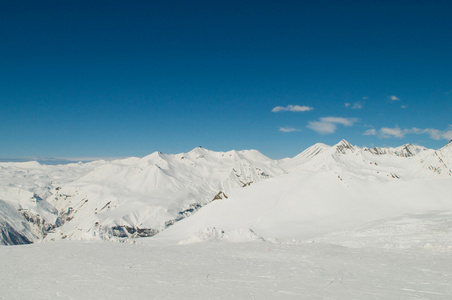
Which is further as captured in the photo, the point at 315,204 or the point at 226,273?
the point at 315,204

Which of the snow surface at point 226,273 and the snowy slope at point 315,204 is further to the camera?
the snowy slope at point 315,204

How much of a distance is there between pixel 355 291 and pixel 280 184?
7806cm

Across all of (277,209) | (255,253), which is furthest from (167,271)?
(277,209)

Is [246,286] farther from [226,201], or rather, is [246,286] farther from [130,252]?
[226,201]

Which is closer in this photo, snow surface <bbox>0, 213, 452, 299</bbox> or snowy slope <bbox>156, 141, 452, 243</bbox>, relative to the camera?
snow surface <bbox>0, 213, 452, 299</bbox>

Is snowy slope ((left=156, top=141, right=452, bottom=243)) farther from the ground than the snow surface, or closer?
farther from the ground

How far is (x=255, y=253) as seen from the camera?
70.0ft

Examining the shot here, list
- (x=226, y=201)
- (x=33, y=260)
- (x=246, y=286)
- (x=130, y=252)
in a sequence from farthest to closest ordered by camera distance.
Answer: (x=226, y=201)
(x=130, y=252)
(x=33, y=260)
(x=246, y=286)

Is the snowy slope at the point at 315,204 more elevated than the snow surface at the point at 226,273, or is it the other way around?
the snowy slope at the point at 315,204

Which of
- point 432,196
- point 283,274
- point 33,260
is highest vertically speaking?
point 432,196

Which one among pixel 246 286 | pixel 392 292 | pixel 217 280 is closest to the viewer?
pixel 392 292

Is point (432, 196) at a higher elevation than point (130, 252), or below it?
higher

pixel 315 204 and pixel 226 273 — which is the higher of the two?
pixel 315 204

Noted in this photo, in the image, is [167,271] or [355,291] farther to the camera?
[167,271]
